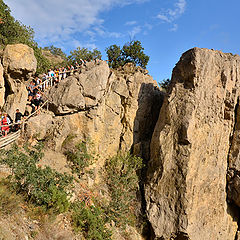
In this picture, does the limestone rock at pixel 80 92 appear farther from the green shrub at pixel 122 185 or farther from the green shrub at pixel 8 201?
the green shrub at pixel 8 201

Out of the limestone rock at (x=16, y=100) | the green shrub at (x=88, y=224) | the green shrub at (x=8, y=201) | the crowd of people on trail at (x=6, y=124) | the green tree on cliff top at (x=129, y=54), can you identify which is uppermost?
the green tree on cliff top at (x=129, y=54)

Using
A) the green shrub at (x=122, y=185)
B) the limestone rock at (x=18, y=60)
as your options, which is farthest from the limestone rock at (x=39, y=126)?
the green shrub at (x=122, y=185)

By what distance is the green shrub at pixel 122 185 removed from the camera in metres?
11.2

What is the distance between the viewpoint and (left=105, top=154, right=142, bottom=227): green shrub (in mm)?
11219

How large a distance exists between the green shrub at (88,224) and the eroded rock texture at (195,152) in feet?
12.6

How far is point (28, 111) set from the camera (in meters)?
14.8

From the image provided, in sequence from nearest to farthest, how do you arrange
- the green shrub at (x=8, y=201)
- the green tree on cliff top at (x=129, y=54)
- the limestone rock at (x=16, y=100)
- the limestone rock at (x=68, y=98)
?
the green shrub at (x=8, y=201)
the limestone rock at (x=68, y=98)
the limestone rock at (x=16, y=100)
the green tree on cliff top at (x=129, y=54)

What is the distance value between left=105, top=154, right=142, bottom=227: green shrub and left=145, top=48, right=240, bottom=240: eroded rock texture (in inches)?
41.2

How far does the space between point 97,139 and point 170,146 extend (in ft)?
15.4

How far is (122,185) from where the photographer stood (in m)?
12.9

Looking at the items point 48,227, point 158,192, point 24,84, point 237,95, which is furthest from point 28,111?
point 237,95

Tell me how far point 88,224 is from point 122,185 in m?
4.38

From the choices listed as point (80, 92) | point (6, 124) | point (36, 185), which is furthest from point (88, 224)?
point (80, 92)

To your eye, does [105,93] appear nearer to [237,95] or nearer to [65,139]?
[65,139]
